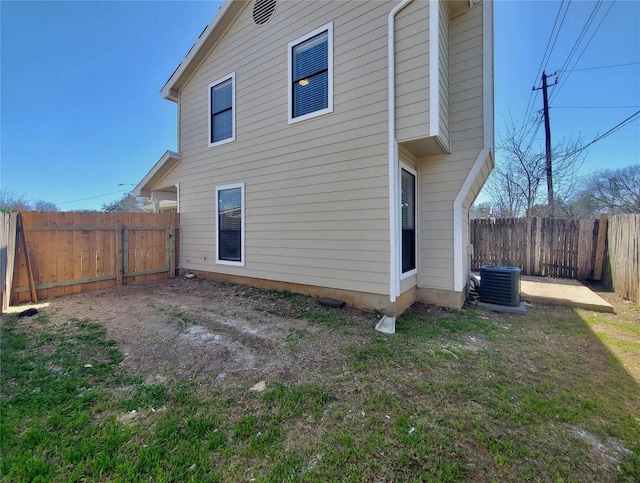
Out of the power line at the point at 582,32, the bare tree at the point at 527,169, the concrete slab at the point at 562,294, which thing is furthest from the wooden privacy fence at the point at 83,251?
the power line at the point at 582,32

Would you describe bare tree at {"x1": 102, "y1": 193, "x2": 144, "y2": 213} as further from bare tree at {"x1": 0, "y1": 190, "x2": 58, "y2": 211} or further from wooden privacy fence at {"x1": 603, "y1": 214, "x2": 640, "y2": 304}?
wooden privacy fence at {"x1": 603, "y1": 214, "x2": 640, "y2": 304}

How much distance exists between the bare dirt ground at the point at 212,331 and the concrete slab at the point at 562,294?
3.75m

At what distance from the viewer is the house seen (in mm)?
4305

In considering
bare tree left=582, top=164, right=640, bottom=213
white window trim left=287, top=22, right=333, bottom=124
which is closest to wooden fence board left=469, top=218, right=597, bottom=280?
white window trim left=287, top=22, right=333, bottom=124

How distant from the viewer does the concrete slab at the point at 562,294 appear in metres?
4.96

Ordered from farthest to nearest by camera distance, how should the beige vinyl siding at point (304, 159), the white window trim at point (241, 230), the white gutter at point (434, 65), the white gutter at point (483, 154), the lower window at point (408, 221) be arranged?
the white window trim at point (241, 230), the lower window at point (408, 221), the white gutter at point (483, 154), the beige vinyl siding at point (304, 159), the white gutter at point (434, 65)

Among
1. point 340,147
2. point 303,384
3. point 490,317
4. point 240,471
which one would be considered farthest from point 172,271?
point 490,317

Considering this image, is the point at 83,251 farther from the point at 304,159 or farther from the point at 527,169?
the point at 527,169

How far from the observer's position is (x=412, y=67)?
413 cm

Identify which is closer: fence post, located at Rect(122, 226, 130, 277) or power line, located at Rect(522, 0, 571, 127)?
fence post, located at Rect(122, 226, 130, 277)

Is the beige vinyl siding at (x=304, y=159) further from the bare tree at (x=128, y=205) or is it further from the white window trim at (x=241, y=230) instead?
the bare tree at (x=128, y=205)

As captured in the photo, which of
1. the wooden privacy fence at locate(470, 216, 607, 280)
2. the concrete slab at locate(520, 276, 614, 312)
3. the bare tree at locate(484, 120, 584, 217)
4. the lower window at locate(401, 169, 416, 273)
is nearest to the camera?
the lower window at locate(401, 169, 416, 273)

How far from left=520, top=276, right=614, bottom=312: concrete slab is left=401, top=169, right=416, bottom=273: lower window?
2665mm

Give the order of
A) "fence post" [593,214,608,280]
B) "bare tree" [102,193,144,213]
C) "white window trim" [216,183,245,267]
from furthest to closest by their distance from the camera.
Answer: "bare tree" [102,193,144,213]
"fence post" [593,214,608,280]
"white window trim" [216,183,245,267]
